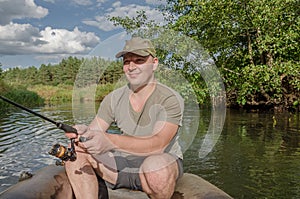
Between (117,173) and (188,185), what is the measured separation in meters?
0.67

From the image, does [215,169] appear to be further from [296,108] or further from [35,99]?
[35,99]

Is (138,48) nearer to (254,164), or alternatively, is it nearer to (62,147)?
(62,147)

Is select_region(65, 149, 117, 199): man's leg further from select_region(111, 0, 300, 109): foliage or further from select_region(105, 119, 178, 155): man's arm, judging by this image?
select_region(111, 0, 300, 109): foliage

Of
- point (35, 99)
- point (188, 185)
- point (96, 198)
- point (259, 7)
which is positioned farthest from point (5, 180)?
point (35, 99)

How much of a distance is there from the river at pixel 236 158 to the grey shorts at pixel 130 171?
1.74 meters

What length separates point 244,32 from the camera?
16.2 m

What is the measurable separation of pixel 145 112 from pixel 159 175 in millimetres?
582

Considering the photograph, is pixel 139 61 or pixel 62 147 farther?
pixel 139 61

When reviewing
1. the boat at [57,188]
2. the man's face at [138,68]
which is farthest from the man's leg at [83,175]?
the man's face at [138,68]

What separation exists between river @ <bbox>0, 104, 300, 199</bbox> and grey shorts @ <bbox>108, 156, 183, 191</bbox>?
1.74m

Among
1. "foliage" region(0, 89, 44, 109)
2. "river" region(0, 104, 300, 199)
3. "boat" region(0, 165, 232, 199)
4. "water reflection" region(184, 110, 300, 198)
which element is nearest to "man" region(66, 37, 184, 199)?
"boat" region(0, 165, 232, 199)

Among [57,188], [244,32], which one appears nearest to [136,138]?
[57,188]

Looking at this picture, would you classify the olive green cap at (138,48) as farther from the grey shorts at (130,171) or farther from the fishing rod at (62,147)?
the grey shorts at (130,171)

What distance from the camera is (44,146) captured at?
9.44 meters
